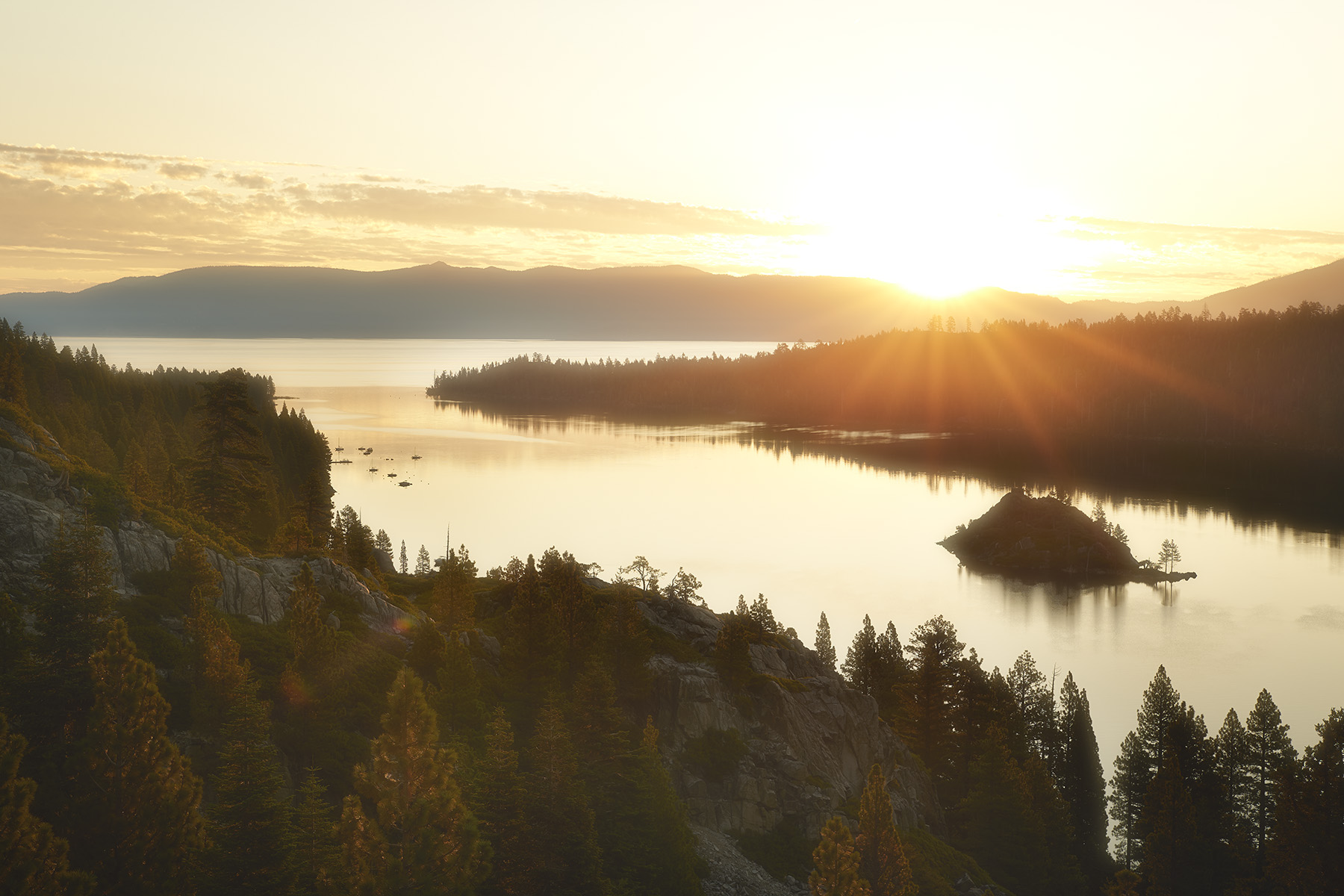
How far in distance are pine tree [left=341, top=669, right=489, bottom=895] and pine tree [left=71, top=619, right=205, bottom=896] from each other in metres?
4.13

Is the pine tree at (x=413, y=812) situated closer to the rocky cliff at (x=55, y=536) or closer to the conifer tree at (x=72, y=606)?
the conifer tree at (x=72, y=606)

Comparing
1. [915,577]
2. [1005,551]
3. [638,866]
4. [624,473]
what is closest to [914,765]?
[638,866]

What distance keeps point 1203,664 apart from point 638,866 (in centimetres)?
7307

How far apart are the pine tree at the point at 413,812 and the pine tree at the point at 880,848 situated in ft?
51.7

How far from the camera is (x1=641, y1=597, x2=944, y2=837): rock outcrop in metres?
41.3

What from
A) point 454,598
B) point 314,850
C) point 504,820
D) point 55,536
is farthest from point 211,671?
point 454,598

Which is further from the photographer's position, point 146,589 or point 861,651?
point 861,651

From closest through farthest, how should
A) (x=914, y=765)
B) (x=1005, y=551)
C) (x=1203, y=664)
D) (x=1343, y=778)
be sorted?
(x=1343, y=778) < (x=914, y=765) < (x=1203, y=664) < (x=1005, y=551)

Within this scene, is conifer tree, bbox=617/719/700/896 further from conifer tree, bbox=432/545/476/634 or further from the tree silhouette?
the tree silhouette

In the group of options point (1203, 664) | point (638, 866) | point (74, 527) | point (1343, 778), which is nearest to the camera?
point (74, 527)

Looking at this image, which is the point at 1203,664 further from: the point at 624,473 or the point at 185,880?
the point at 624,473

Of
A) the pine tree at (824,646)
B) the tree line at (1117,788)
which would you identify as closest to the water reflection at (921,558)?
the tree line at (1117,788)

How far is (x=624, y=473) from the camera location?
7308 inches

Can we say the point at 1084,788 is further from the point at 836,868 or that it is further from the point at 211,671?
the point at 211,671
